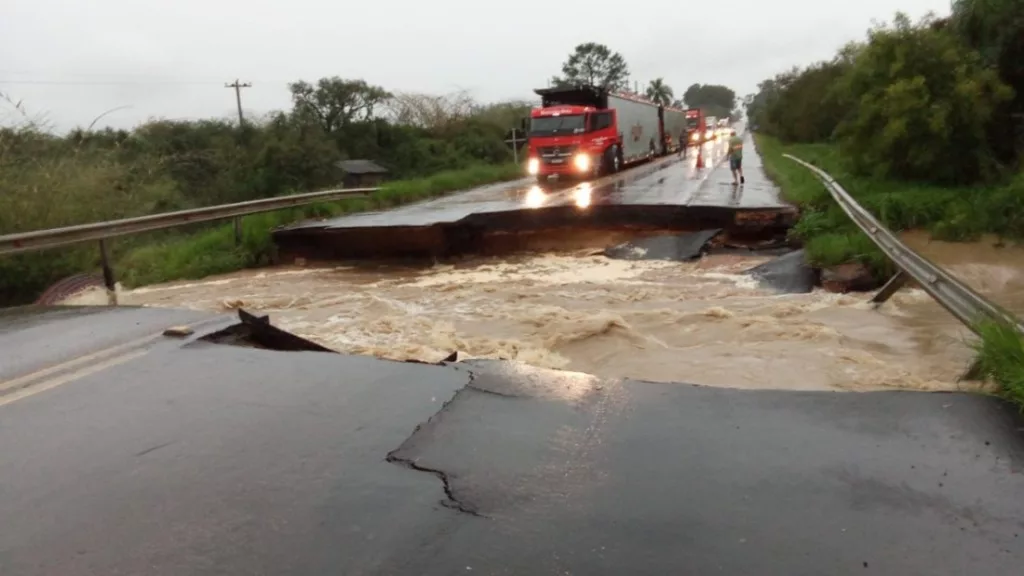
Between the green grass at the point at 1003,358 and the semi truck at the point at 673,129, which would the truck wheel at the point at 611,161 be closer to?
the semi truck at the point at 673,129

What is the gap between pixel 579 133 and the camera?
28.4 meters

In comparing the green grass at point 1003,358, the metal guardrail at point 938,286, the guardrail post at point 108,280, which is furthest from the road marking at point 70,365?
the metal guardrail at point 938,286

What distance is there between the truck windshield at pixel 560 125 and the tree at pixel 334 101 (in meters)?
30.5

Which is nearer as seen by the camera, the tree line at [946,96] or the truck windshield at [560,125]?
the tree line at [946,96]

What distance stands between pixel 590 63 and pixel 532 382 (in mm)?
114167

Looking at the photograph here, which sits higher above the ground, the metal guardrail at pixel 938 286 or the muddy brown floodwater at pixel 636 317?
the metal guardrail at pixel 938 286

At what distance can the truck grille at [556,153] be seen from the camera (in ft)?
92.7

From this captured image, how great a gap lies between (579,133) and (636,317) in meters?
20.6

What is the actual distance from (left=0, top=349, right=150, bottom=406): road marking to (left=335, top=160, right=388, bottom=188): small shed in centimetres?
4128

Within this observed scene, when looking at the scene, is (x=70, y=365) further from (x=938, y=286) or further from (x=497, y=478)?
(x=938, y=286)

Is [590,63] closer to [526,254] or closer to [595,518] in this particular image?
[526,254]

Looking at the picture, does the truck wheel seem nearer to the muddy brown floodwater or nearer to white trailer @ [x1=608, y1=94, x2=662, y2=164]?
white trailer @ [x1=608, y1=94, x2=662, y2=164]

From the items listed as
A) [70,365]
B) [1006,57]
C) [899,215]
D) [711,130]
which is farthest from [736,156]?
[711,130]

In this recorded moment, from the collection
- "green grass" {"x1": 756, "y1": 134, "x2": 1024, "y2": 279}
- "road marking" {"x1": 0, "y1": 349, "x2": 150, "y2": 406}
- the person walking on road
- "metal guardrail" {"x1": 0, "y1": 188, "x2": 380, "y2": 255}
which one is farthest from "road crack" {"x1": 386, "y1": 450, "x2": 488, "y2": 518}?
the person walking on road
